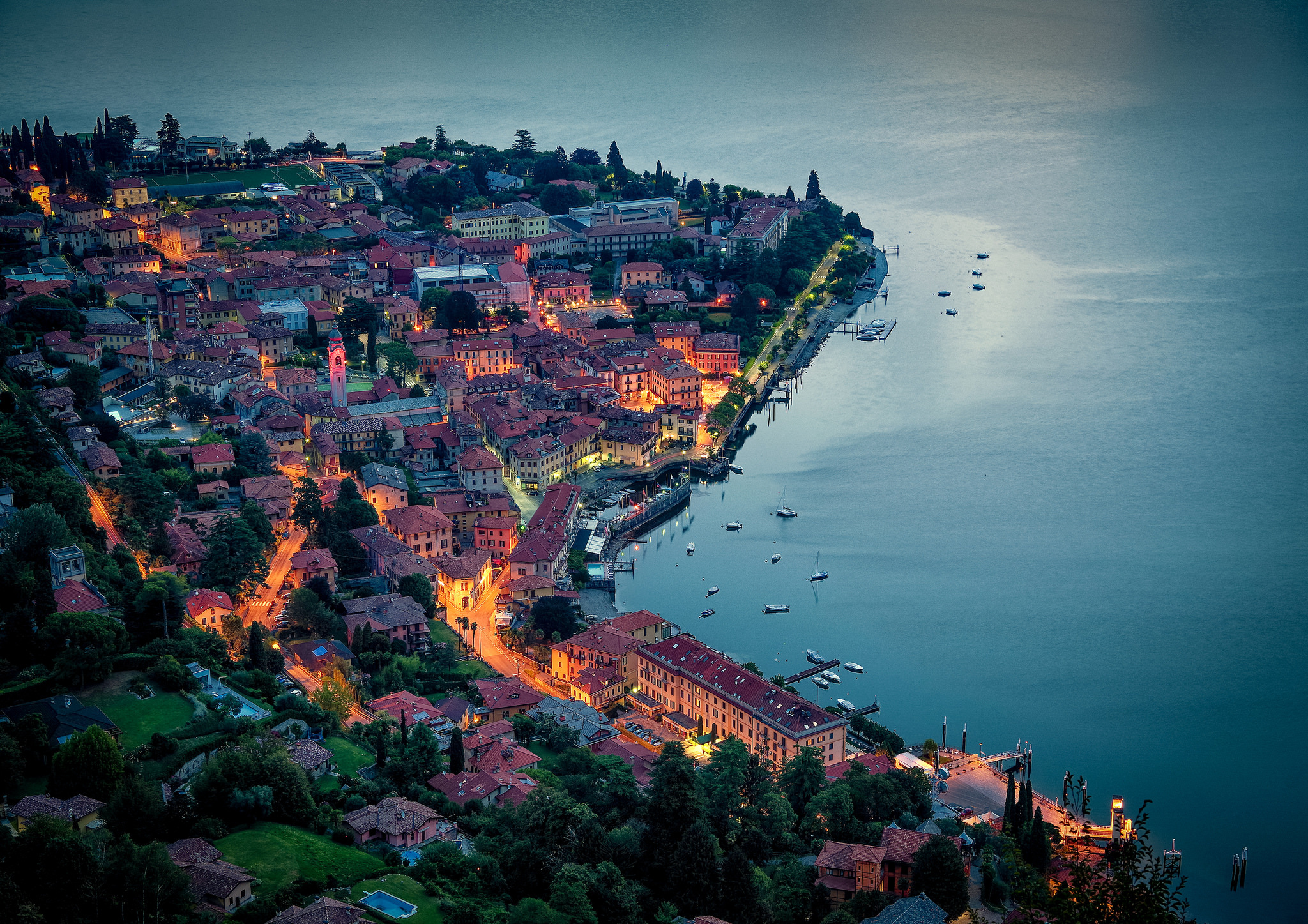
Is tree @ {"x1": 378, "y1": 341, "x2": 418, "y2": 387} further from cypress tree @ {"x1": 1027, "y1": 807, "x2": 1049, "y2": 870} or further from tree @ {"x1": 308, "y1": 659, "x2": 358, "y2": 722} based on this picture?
cypress tree @ {"x1": 1027, "y1": 807, "x2": 1049, "y2": 870}

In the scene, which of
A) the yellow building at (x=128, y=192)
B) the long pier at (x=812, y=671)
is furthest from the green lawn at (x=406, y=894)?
the yellow building at (x=128, y=192)

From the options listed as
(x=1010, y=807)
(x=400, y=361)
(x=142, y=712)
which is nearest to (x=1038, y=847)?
(x=1010, y=807)

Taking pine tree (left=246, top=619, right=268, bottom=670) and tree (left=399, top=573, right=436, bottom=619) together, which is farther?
tree (left=399, top=573, right=436, bottom=619)

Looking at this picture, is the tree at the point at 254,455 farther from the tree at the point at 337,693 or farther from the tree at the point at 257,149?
the tree at the point at 257,149

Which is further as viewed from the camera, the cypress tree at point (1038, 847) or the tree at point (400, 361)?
the tree at point (400, 361)

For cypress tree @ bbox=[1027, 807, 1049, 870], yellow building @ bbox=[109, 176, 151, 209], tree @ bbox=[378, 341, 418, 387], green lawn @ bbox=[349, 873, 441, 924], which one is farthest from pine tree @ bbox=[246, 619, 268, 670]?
yellow building @ bbox=[109, 176, 151, 209]

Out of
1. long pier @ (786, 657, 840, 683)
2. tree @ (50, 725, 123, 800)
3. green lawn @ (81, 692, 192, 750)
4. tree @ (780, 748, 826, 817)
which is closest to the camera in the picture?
tree @ (50, 725, 123, 800)
